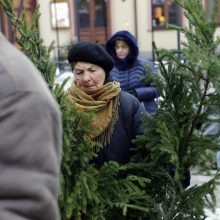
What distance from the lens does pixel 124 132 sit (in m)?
2.66

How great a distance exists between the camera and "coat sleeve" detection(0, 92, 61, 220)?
1.05 m

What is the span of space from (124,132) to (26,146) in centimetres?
162

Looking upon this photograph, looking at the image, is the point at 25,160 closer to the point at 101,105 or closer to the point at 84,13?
the point at 101,105

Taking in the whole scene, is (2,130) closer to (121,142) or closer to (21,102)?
(21,102)

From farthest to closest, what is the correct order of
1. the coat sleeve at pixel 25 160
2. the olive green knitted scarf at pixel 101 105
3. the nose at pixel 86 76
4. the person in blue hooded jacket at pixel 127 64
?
the person in blue hooded jacket at pixel 127 64 < the nose at pixel 86 76 < the olive green knitted scarf at pixel 101 105 < the coat sleeve at pixel 25 160

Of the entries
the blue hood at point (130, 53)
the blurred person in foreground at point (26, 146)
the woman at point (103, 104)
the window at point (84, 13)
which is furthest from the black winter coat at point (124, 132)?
the window at point (84, 13)

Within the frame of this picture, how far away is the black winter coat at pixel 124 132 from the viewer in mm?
2629

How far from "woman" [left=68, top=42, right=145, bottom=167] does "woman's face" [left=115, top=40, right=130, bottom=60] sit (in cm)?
173

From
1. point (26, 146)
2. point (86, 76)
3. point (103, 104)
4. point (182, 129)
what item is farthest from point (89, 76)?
point (26, 146)

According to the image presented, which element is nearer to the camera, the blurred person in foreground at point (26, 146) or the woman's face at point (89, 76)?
the blurred person in foreground at point (26, 146)

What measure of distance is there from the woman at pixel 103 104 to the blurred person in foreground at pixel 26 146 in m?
1.38

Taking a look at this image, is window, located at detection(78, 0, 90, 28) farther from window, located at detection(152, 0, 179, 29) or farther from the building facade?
window, located at detection(152, 0, 179, 29)

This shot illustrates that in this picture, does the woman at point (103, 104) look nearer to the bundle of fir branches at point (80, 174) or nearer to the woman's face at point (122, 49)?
the bundle of fir branches at point (80, 174)

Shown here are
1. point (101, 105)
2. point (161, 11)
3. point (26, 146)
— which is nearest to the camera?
point (26, 146)
